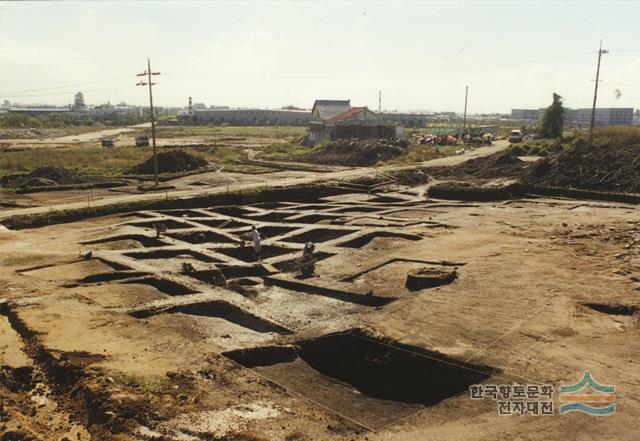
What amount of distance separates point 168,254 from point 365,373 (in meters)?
10.2

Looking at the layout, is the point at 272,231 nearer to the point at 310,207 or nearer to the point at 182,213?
the point at 310,207

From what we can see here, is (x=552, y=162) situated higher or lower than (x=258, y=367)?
higher

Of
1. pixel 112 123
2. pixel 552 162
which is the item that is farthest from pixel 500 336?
pixel 112 123

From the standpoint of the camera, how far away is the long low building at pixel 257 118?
127000mm

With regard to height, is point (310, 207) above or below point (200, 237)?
above

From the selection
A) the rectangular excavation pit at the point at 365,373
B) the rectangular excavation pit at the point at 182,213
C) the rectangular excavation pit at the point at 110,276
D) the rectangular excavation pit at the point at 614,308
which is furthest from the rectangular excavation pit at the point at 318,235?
the rectangular excavation pit at the point at 614,308

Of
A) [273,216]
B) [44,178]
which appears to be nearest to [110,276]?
[273,216]

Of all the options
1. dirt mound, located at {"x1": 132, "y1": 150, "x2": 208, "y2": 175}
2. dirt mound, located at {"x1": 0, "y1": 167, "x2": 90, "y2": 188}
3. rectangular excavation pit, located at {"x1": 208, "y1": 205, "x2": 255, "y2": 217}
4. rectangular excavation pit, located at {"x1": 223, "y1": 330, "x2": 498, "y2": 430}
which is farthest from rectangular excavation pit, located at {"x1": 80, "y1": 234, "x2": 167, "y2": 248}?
dirt mound, located at {"x1": 132, "y1": 150, "x2": 208, "y2": 175}

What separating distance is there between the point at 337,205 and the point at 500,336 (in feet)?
56.2

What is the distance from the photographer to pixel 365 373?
11.0m

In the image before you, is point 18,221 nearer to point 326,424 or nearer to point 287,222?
point 287,222

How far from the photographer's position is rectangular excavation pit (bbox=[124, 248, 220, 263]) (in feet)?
59.1

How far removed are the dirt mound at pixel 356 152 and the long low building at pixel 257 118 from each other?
253 feet

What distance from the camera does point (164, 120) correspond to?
5330 inches
